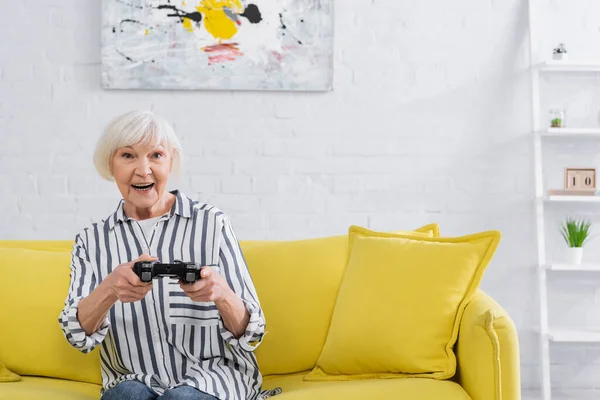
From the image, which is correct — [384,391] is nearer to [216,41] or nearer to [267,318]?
[267,318]

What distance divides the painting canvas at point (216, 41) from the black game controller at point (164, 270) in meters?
1.91

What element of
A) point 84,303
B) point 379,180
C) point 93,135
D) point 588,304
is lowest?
point 588,304

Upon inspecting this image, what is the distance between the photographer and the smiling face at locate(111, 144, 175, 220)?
210 centimetres

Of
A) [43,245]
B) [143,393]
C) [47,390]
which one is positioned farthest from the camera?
[43,245]

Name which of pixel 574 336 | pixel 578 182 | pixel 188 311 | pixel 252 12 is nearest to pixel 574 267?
pixel 574 336

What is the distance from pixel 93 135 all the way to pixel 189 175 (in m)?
0.48

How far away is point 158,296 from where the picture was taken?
6.88 ft

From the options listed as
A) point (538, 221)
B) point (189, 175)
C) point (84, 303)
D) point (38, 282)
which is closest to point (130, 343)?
point (84, 303)

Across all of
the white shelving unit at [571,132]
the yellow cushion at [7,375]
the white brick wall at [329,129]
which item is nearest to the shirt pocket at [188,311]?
the yellow cushion at [7,375]

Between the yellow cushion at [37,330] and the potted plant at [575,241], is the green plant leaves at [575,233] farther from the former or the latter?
the yellow cushion at [37,330]

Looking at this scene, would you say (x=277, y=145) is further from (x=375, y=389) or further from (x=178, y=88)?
(x=375, y=389)

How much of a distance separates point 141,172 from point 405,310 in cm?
82

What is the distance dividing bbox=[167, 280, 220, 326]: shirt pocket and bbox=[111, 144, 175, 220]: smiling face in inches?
9.7

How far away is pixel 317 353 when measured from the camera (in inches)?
94.2
